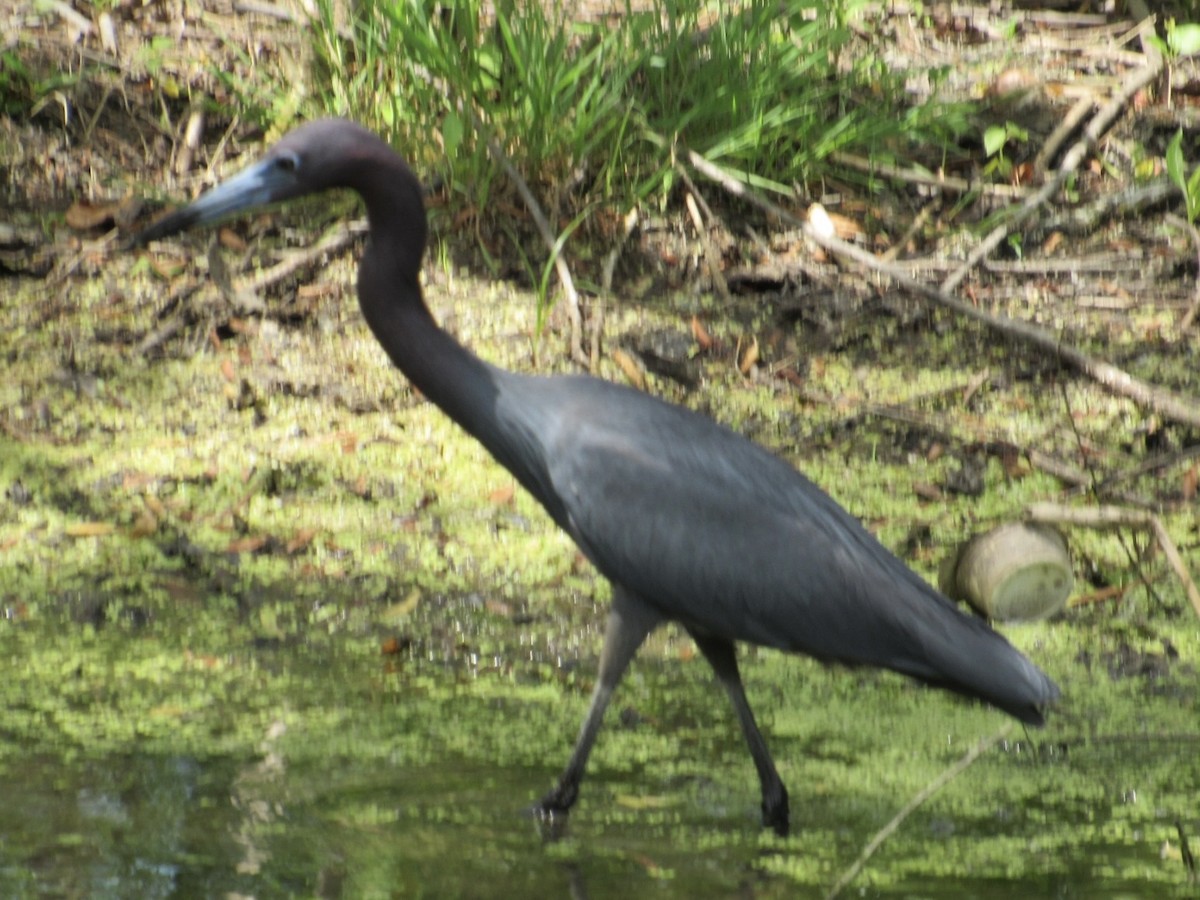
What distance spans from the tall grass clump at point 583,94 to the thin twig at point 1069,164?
1.90 feet

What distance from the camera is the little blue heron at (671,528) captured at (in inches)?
148

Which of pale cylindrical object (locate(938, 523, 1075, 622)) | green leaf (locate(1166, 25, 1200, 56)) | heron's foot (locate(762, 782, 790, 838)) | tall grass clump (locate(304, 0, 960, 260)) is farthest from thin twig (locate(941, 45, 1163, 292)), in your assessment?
heron's foot (locate(762, 782, 790, 838))

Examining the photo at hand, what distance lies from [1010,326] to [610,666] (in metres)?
2.80

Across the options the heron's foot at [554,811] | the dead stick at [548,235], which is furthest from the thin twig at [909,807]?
the dead stick at [548,235]

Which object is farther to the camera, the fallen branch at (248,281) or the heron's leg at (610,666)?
the fallen branch at (248,281)

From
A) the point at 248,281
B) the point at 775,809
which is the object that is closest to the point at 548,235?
the point at 248,281

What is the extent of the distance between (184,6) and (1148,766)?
A: 17.1 ft

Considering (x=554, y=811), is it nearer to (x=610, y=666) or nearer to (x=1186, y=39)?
(x=610, y=666)

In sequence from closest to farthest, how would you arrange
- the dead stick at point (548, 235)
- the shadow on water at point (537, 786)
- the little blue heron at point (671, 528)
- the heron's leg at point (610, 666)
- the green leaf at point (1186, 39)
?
the shadow on water at point (537, 786)
the heron's leg at point (610, 666)
the little blue heron at point (671, 528)
the dead stick at point (548, 235)
the green leaf at point (1186, 39)

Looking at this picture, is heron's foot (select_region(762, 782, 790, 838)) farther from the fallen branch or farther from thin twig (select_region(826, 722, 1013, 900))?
the fallen branch

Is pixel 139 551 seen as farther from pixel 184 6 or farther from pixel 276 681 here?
pixel 184 6

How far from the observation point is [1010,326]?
19.7 ft

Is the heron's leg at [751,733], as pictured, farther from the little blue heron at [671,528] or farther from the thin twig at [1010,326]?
the thin twig at [1010,326]

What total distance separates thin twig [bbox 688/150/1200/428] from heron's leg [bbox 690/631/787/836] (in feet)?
7.63
